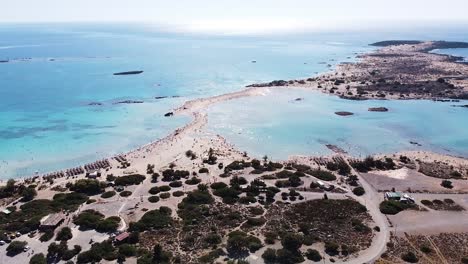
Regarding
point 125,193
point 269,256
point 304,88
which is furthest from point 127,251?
point 304,88

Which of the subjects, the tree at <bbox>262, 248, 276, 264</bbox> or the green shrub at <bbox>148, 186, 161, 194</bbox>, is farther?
the green shrub at <bbox>148, 186, 161, 194</bbox>

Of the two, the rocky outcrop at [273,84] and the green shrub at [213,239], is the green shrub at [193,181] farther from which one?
the rocky outcrop at [273,84]

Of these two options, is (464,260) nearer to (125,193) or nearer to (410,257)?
(410,257)

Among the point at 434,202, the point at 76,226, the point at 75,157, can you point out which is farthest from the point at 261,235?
the point at 75,157

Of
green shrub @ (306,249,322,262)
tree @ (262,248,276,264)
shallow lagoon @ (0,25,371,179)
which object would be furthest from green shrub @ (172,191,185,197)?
shallow lagoon @ (0,25,371,179)

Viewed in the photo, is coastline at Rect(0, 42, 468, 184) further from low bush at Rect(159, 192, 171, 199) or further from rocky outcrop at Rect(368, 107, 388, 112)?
low bush at Rect(159, 192, 171, 199)
